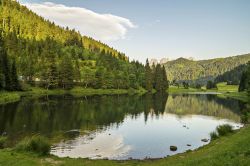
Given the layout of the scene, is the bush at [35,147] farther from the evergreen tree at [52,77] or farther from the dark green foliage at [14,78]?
the evergreen tree at [52,77]

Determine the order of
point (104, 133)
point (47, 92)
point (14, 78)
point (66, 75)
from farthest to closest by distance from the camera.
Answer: point (66, 75), point (47, 92), point (14, 78), point (104, 133)

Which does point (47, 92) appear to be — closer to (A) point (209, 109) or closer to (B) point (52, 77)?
(B) point (52, 77)

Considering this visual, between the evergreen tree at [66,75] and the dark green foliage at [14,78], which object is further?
the evergreen tree at [66,75]

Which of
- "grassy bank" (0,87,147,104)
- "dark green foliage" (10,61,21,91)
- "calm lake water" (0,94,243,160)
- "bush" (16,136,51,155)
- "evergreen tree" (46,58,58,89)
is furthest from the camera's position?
"evergreen tree" (46,58,58,89)

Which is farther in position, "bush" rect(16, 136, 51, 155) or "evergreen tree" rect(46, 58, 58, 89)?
"evergreen tree" rect(46, 58, 58, 89)

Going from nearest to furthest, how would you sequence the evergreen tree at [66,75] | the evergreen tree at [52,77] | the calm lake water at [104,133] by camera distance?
the calm lake water at [104,133] < the evergreen tree at [52,77] < the evergreen tree at [66,75]

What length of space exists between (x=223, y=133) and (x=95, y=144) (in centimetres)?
2037

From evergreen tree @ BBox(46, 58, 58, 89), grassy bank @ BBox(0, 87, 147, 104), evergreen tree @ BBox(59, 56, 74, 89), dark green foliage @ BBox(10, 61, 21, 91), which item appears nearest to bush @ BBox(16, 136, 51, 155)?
grassy bank @ BBox(0, 87, 147, 104)

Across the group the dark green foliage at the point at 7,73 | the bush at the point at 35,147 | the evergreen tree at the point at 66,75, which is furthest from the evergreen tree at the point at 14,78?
the bush at the point at 35,147

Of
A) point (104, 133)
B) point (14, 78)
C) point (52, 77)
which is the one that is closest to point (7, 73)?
point (14, 78)

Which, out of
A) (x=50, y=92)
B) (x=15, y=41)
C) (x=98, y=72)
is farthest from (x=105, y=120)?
(x=15, y=41)

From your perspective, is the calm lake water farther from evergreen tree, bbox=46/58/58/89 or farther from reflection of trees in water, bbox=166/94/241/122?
evergreen tree, bbox=46/58/58/89

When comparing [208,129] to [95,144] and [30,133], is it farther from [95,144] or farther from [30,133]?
[30,133]

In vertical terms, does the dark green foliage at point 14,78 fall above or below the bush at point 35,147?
above
